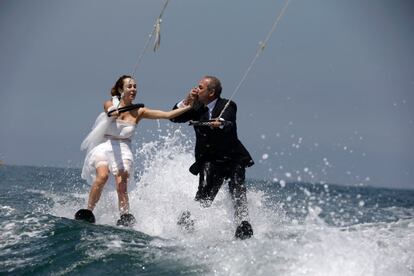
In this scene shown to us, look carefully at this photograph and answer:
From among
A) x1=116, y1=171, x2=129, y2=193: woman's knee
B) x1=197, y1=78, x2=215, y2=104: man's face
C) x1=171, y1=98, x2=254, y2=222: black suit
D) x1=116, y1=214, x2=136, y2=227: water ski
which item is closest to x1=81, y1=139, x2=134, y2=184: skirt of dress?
x1=116, y1=171, x2=129, y2=193: woman's knee

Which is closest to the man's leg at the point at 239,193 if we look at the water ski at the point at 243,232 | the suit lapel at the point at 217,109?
the water ski at the point at 243,232

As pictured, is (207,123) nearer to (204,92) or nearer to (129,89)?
(204,92)

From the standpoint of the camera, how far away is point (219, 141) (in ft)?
26.7

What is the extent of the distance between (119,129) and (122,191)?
3.14 ft

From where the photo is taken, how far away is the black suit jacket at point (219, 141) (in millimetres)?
8086

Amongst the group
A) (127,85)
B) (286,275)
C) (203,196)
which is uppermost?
(127,85)

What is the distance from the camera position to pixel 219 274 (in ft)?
17.4

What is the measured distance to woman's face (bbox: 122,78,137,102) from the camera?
8.61 m

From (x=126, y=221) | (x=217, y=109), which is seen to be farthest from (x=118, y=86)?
(x=126, y=221)

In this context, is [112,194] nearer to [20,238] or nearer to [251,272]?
[20,238]

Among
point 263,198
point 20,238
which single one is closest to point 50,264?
point 20,238

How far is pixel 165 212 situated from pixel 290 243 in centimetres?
331

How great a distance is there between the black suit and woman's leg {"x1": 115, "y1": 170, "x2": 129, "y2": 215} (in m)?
1.17

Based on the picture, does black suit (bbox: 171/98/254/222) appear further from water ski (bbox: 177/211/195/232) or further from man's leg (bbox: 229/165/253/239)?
water ski (bbox: 177/211/195/232)
